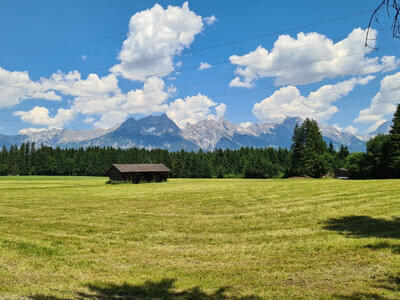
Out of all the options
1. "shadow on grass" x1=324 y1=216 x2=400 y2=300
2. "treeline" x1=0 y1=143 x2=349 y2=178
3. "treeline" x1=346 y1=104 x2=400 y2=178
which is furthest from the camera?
"treeline" x1=0 y1=143 x2=349 y2=178

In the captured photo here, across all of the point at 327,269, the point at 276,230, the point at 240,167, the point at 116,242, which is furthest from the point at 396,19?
the point at 240,167

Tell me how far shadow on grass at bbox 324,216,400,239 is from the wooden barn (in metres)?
68.1

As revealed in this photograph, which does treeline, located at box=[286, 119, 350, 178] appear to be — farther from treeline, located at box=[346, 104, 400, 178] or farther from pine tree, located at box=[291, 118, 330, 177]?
treeline, located at box=[346, 104, 400, 178]

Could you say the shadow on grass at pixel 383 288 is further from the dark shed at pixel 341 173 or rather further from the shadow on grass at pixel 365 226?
the dark shed at pixel 341 173

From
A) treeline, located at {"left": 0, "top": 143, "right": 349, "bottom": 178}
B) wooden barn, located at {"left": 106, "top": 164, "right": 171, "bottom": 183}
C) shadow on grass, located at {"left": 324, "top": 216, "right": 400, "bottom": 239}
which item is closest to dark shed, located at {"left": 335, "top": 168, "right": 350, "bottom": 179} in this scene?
treeline, located at {"left": 0, "top": 143, "right": 349, "bottom": 178}

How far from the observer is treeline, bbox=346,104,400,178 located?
61438 mm

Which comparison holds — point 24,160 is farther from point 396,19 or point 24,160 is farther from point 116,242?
point 396,19

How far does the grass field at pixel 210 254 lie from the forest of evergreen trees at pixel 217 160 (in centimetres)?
6669

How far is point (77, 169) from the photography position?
147 m

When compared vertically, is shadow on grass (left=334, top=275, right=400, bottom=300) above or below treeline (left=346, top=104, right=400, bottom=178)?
below

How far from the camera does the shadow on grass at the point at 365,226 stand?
43.0 feet

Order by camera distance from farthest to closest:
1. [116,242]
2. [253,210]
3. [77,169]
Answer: [77,169], [253,210], [116,242]

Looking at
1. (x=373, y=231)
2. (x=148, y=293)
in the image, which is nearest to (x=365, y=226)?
(x=373, y=231)

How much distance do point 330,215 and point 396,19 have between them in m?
15.4
